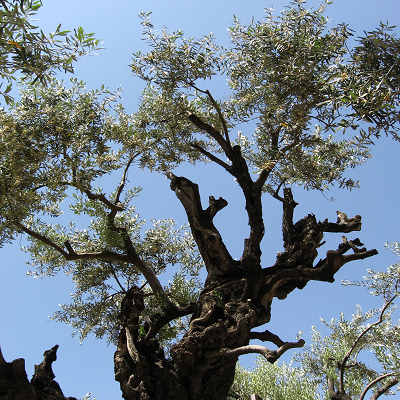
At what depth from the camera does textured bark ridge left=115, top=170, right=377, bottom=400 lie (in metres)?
4.46

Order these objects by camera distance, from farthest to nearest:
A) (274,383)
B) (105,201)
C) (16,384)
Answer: (274,383) → (105,201) → (16,384)

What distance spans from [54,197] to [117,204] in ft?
4.18

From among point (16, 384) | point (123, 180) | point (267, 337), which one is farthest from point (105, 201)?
point (267, 337)

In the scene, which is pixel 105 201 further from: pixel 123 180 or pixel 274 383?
pixel 274 383

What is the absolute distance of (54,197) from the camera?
19.4 ft

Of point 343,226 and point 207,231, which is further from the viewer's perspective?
point 207,231

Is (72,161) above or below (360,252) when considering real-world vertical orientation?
above

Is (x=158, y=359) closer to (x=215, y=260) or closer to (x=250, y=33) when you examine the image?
(x=215, y=260)

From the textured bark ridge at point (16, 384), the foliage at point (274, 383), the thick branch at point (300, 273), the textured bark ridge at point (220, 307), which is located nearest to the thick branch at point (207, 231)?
the textured bark ridge at point (220, 307)

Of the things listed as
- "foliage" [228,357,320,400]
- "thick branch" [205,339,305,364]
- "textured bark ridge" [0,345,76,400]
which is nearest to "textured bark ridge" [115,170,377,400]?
"thick branch" [205,339,305,364]

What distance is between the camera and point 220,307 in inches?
191

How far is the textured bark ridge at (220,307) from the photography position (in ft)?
14.6

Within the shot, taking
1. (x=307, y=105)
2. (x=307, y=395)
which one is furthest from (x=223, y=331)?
(x=307, y=395)

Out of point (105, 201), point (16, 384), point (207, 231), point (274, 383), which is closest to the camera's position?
point (16, 384)
